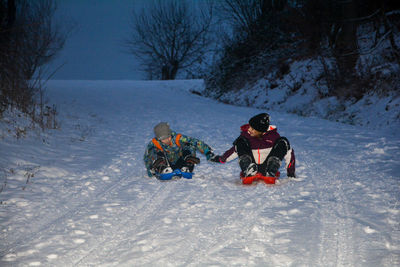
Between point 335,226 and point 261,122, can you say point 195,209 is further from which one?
point 261,122

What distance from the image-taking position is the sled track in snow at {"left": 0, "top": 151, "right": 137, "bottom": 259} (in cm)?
287

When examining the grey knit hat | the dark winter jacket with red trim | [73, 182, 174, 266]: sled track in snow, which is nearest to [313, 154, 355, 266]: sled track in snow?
the dark winter jacket with red trim

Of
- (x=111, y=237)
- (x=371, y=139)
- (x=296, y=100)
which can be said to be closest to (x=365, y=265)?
(x=111, y=237)

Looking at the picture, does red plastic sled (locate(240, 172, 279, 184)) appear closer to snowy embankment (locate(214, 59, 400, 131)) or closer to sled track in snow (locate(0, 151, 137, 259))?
sled track in snow (locate(0, 151, 137, 259))

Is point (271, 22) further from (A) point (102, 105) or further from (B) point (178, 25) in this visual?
(B) point (178, 25)

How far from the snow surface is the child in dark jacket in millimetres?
280

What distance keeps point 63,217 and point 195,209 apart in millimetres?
1340

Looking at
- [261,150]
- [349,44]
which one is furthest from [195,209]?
[349,44]

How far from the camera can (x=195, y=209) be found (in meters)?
3.65

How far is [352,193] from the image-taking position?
4.05 metres

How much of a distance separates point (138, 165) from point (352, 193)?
329 centimetres

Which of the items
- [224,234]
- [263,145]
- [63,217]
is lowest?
[63,217]

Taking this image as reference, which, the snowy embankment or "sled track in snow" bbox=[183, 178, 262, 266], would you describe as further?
Answer: the snowy embankment

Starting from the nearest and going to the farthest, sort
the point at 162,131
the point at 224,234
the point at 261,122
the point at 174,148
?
1. the point at 224,234
2. the point at 261,122
3. the point at 162,131
4. the point at 174,148
